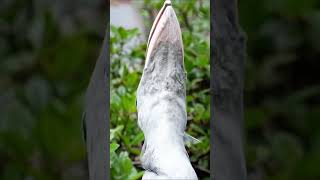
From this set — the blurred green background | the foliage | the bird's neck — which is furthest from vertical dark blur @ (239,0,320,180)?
the foliage

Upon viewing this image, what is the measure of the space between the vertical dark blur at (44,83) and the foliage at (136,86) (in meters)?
0.23

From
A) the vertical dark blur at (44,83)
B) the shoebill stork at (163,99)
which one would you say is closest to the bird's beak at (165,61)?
the shoebill stork at (163,99)

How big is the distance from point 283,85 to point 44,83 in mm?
359

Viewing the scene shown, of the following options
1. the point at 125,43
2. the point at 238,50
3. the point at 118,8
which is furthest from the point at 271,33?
the point at 125,43

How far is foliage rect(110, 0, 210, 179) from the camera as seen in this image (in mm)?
1151

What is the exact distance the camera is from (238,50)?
73cm

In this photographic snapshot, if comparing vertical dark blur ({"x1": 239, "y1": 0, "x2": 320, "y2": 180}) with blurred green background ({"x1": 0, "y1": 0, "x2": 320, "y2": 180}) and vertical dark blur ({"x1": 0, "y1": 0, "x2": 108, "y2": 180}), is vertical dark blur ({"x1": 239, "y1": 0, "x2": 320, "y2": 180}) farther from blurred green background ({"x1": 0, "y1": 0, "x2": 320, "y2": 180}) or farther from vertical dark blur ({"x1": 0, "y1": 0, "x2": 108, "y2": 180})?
vertical dark blur ({"x1": 0, "y1": 0, "x2": 108, "y2": 180})

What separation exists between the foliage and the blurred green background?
0.24 m

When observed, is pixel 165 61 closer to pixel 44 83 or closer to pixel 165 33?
pixel 165 33

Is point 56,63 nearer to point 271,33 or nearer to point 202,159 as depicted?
point 271,33

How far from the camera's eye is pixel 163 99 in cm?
86

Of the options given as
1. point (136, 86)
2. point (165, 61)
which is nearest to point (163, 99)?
point (165, 61)

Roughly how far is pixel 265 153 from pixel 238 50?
0.15 metres

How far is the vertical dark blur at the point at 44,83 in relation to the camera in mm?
779
